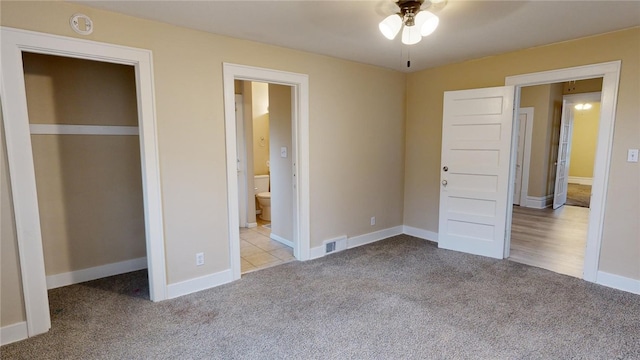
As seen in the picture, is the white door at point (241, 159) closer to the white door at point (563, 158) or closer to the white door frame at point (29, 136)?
the white door frame at point (29, 136)

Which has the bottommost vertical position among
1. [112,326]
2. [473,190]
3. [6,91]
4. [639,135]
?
[112,326]

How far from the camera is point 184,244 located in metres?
2.96

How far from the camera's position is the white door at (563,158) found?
21.8 ft

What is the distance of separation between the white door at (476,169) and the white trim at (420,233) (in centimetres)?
32

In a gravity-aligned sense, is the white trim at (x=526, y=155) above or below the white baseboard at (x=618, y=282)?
above

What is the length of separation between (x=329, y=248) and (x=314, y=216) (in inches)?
19.3

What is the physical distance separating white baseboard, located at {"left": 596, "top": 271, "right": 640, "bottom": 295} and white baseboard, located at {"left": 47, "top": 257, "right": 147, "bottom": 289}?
466 centimetres

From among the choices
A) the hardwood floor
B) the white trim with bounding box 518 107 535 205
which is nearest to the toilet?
the hardwood floor

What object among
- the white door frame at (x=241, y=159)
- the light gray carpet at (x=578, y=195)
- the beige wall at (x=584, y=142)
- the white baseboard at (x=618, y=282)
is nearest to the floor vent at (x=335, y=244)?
the white door frame at (x=241, y=159)

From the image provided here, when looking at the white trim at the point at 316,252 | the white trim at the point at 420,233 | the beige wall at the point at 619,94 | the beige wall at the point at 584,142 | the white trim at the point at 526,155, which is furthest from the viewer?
the beige wall at the point at 584,142

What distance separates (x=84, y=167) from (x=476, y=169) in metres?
4.22

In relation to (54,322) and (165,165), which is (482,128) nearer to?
(165,165)

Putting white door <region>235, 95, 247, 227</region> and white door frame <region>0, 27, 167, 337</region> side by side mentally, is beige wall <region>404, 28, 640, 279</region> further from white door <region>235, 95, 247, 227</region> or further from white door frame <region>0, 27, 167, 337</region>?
white door frame <region>0, 27, 167, 337</region>

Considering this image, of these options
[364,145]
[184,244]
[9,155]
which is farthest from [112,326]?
[364,145]
